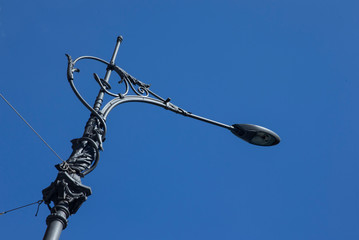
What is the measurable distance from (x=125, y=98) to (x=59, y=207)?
119 inches

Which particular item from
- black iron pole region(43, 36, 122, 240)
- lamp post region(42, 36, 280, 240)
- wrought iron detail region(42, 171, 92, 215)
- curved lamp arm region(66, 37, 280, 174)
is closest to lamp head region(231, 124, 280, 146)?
curved lamp arm region(66, 37, 280, 174)

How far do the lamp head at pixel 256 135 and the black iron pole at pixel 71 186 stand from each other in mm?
4009

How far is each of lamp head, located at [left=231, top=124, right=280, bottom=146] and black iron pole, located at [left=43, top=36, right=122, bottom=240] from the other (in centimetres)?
401

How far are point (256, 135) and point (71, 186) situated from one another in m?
5.04

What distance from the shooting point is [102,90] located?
9.41 meters

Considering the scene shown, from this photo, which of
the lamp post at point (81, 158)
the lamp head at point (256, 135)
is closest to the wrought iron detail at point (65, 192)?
the lamp post at point (81, 158)

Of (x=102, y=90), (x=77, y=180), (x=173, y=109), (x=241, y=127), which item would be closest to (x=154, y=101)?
(x=173, y=109)

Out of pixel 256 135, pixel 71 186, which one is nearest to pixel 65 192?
pixel 71 186

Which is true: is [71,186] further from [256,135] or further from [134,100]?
[256,135]

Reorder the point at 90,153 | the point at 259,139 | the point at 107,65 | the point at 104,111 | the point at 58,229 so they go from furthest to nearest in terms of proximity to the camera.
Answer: the point at 259,139 → the point at 107,65 → the point at 104,111 → the point at 90,153 → the point at 58,229

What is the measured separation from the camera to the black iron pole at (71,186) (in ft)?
23.1

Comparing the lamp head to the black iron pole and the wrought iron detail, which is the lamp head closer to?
the black iron pole

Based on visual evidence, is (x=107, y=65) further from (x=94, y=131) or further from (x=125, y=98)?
(x=94, y=131)

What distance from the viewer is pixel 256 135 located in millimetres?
11398
